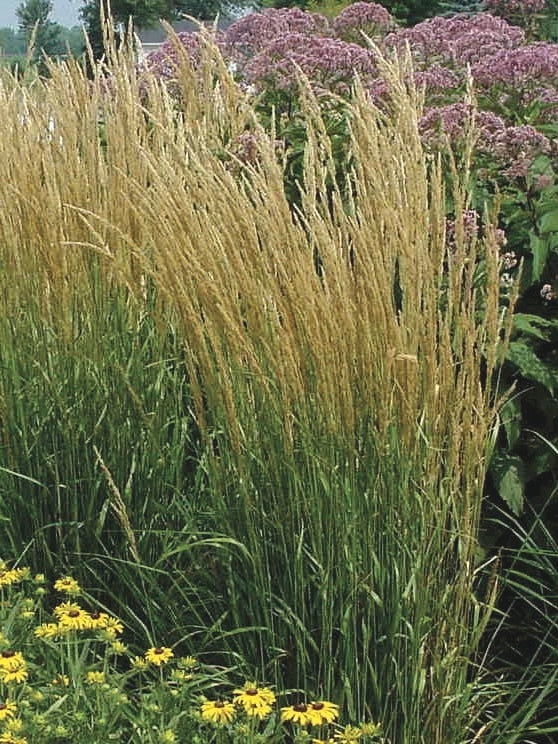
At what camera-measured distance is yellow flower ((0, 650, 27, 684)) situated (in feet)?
6.91

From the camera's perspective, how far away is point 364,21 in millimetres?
4094

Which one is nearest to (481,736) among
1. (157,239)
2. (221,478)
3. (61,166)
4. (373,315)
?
(221,478)

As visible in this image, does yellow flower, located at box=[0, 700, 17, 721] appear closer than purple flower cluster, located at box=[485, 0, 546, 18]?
Yes

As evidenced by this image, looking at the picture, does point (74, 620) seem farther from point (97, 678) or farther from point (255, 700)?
point (255, 700)

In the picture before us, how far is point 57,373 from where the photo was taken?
296cm

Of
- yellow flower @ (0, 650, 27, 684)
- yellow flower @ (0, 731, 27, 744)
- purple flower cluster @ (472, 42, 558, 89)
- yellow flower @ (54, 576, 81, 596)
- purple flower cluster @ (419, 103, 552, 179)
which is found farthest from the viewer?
purple flower cluster @ (472, 42, 558, 89)

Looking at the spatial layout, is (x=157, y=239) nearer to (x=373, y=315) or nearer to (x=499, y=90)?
(x=373, y=315)

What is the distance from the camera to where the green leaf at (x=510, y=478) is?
2.77m

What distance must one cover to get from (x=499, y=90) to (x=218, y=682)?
6.22 feet

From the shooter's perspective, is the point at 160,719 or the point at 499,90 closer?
the point at 160,719

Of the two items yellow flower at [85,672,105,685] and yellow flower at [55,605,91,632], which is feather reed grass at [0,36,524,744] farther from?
yellow flower at [85,672,105,685]

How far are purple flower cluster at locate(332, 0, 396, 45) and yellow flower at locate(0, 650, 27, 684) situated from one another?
8.42 ft

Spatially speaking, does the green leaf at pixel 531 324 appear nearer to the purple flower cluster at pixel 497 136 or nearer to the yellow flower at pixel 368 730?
the purple flower cluster at pixel 497 136

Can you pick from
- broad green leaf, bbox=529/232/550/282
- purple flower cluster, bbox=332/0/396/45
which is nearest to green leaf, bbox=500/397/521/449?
broad green leaf, bbox=529/232/550/282
